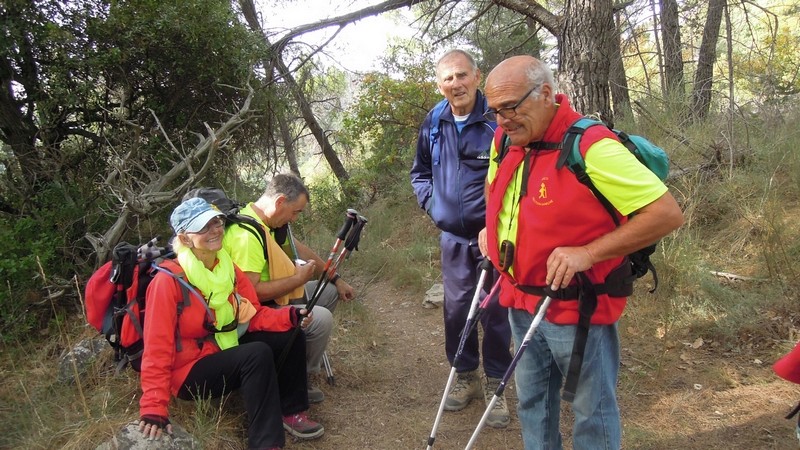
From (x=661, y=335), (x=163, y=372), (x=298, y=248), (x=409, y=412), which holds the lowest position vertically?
(x=409, y=412)

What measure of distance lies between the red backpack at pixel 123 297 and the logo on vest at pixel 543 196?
1955 millimetres

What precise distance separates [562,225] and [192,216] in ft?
6.61

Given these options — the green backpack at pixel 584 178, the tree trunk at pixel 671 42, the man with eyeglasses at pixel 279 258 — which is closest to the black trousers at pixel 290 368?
the man with eyeglasses at pixel 279 258

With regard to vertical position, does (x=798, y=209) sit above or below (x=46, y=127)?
below

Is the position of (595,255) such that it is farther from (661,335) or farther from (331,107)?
Answer: (331,107)

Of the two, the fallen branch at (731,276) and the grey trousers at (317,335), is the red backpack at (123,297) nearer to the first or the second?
the grey trousers at (317,335)

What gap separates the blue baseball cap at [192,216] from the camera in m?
2.93

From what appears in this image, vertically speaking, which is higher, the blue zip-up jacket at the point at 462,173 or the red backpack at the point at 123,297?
the blue zip-up jacket at the point at 462,173

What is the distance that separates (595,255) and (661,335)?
111 inches

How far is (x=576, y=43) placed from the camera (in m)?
5.03

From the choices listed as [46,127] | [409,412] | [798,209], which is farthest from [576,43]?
[46,127]

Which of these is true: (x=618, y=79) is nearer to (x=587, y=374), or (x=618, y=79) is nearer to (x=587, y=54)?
(x=587, y=54)

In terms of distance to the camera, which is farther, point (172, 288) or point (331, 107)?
point (331, 107)

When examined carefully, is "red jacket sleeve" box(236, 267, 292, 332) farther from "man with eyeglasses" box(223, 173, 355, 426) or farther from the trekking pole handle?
the trekking pole handle
